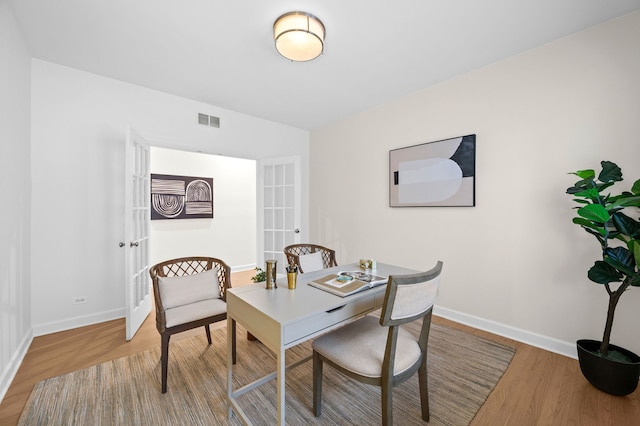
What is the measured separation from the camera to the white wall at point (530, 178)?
79.6 inches

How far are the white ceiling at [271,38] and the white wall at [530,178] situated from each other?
0.22 m

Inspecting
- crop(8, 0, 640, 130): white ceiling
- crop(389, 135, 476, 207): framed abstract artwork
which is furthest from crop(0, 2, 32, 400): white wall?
crop(389, 135, 476, 207): framed abstract artwork

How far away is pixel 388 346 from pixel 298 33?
82.0 inches

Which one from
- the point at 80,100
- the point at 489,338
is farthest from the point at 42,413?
the point at 489,338

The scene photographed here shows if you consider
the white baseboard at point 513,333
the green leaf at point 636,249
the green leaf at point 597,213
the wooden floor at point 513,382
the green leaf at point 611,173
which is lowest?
the wooden floor at point 513,382

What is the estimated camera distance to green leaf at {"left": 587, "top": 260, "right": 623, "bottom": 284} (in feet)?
5.64

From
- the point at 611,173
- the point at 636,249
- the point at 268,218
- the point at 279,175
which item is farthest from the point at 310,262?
the point at 611,173

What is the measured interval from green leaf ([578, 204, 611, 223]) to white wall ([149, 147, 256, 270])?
4.93 m

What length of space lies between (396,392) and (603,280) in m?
1.54

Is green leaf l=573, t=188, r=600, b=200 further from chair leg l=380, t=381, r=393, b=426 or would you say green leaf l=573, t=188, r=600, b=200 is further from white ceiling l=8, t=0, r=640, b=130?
chair leg l=380, t=381, r=393, b=426

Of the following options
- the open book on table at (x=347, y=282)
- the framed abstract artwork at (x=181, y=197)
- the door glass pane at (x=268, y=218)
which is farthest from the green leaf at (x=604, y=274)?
the framed abstract artwork at (x=181, y=197)

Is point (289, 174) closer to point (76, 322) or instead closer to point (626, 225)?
point (76, 322)

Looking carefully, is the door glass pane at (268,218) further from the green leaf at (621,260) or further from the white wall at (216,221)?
the green leaf at (621,260)

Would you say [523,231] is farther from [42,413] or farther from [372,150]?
[42,413]
